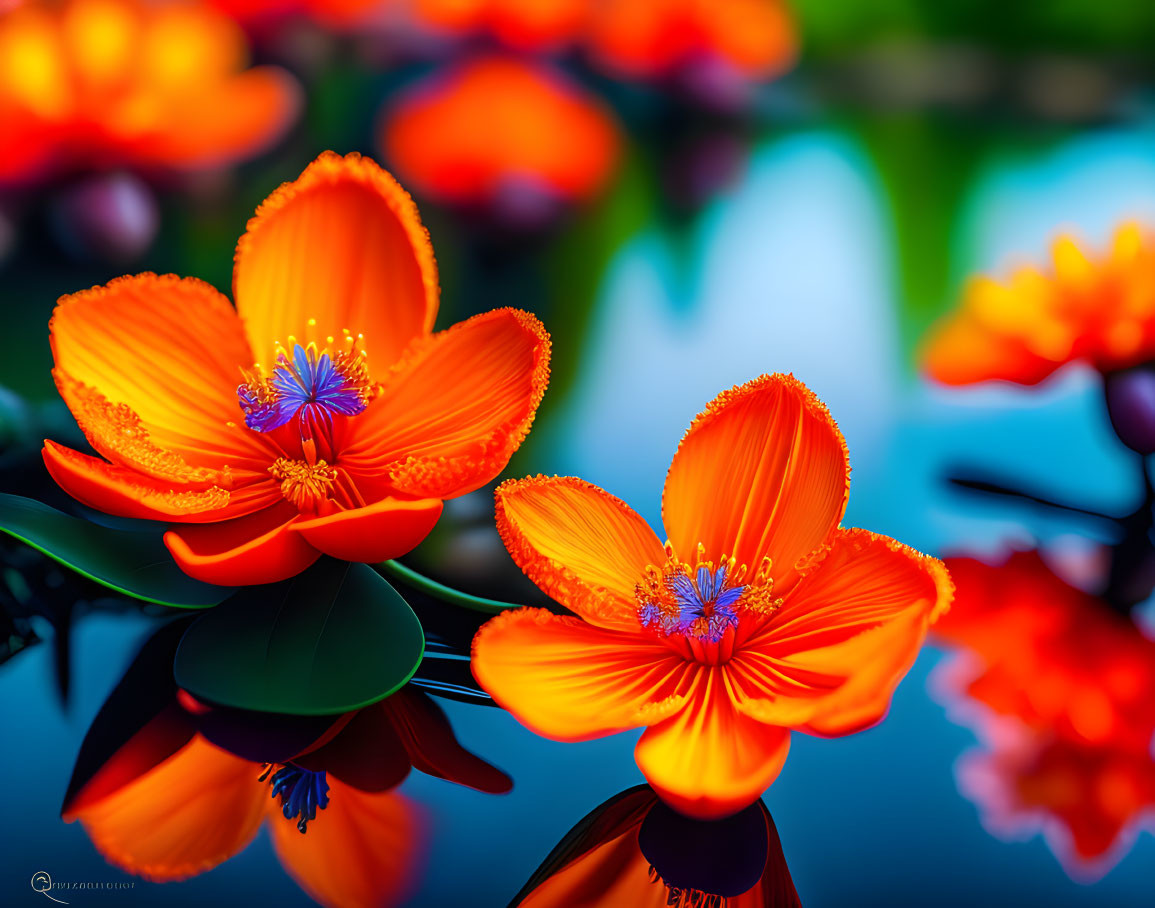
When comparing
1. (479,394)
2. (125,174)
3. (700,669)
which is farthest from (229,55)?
(700,669)

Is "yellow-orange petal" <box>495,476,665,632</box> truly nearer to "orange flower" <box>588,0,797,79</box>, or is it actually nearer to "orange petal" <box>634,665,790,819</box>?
"orange petal" <box>634,665,790,819</box>

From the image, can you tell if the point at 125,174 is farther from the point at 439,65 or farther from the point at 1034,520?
the point at 1034,520

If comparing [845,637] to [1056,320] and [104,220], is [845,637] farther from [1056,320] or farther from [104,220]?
[104,220]

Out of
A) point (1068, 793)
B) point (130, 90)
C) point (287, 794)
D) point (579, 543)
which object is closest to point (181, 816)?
point (287, 794)

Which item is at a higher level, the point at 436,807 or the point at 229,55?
the point at 229,55
